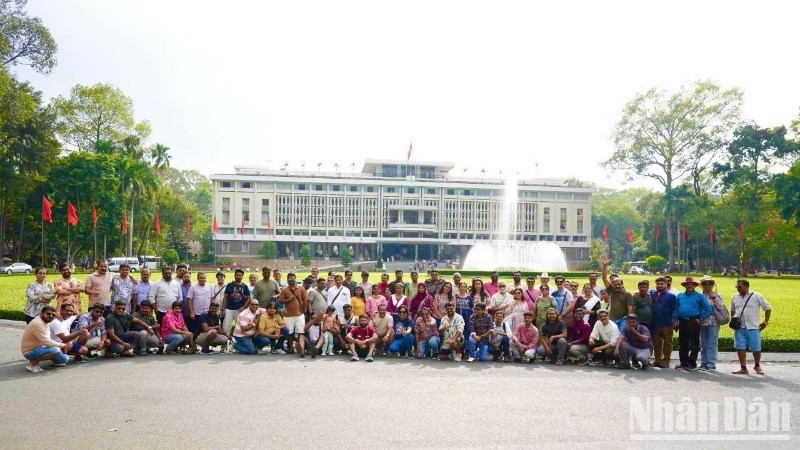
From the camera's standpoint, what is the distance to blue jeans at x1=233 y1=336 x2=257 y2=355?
1232 cm

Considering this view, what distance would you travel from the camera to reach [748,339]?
1109 cm

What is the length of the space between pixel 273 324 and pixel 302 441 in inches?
247

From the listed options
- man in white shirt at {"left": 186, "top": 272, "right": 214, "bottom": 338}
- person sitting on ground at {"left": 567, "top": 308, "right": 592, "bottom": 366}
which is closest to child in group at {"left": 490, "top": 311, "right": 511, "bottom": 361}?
person sitting on ground at {"left": 567, "top": 308, "right": 592, "bottom": 366}

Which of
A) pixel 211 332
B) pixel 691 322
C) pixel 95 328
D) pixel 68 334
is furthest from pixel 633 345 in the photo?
pixel 68 334

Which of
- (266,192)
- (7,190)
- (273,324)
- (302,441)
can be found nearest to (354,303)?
(273,324)

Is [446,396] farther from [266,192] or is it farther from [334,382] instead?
[266,192]

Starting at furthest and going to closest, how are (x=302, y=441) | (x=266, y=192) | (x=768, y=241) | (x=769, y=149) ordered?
(x=266, y=192), (x=769, y=149), (x=768, y=241), (x=302, y=441)

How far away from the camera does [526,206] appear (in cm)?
8644

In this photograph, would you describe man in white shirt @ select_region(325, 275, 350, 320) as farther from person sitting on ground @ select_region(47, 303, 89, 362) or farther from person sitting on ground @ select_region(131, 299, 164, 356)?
person sitting on ground @ select_region(47, 303, 89, 362)

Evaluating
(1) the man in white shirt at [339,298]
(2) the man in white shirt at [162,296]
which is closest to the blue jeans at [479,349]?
(1) the man in white shirt at [339,298]

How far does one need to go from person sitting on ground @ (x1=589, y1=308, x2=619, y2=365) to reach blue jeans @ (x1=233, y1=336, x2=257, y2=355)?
663 cm

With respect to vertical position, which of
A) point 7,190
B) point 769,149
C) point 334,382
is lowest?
point 334,382

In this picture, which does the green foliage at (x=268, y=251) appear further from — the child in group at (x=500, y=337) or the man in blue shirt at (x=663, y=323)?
the man in blue shirt at (x=663, y=323)

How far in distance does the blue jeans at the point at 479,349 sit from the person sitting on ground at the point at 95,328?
6.89 metres
